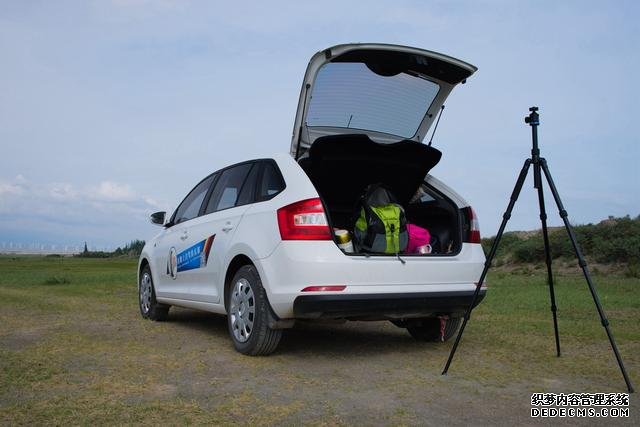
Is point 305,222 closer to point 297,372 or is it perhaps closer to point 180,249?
point 297,372

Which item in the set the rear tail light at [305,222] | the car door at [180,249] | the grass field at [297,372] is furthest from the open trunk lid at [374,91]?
the grass field at [297,372]

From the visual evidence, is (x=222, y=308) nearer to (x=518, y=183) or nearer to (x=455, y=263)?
(x=455, y=263)

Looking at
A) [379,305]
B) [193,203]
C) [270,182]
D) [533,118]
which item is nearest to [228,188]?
[270,182]

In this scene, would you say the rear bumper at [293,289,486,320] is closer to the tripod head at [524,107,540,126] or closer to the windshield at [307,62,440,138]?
the tripod head at [524,107,540,126]

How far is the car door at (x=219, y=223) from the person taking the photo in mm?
5832

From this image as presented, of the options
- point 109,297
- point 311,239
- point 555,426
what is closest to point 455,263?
point 311,239

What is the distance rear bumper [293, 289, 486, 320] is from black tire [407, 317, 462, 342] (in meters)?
0.61

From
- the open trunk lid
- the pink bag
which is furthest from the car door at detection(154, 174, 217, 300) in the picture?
the pink bag

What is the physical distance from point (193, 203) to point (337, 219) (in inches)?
74.6

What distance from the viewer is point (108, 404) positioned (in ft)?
12.2

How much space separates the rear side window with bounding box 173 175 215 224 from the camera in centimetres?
721

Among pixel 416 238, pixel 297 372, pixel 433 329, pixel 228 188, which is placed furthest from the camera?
pixel 228 188

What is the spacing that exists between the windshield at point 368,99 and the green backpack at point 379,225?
75 cm

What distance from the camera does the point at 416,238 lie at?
578 cm
